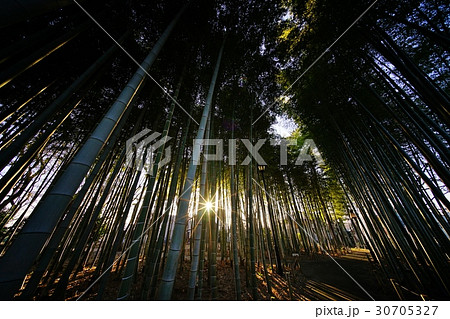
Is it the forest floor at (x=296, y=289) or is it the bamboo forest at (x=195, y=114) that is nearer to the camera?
the bamboo forest at (x=195, y=114)

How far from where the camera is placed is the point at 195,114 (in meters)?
3.31

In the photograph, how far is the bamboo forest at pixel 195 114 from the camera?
156 centimetres

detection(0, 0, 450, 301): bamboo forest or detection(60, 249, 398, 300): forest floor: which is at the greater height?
detection(0, 0, 450, 301): bamboo forest

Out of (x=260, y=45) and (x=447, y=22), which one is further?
(x=260, y=45)

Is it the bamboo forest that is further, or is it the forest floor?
the forest floor

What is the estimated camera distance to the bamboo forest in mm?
1558

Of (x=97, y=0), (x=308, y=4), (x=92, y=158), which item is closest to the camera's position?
(x=92, y=158)

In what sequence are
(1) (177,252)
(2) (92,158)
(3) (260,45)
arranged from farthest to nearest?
1. (3) (260,45)
2. (1) (177,252)
3. (2) (92,158)

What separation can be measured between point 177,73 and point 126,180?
2.57 m

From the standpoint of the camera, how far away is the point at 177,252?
1130 mm

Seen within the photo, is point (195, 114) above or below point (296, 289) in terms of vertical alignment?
above

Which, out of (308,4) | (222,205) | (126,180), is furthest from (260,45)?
(222,205)

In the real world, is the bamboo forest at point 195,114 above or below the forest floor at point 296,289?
above

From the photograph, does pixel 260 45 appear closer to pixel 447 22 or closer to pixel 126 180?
pixel 447 22
